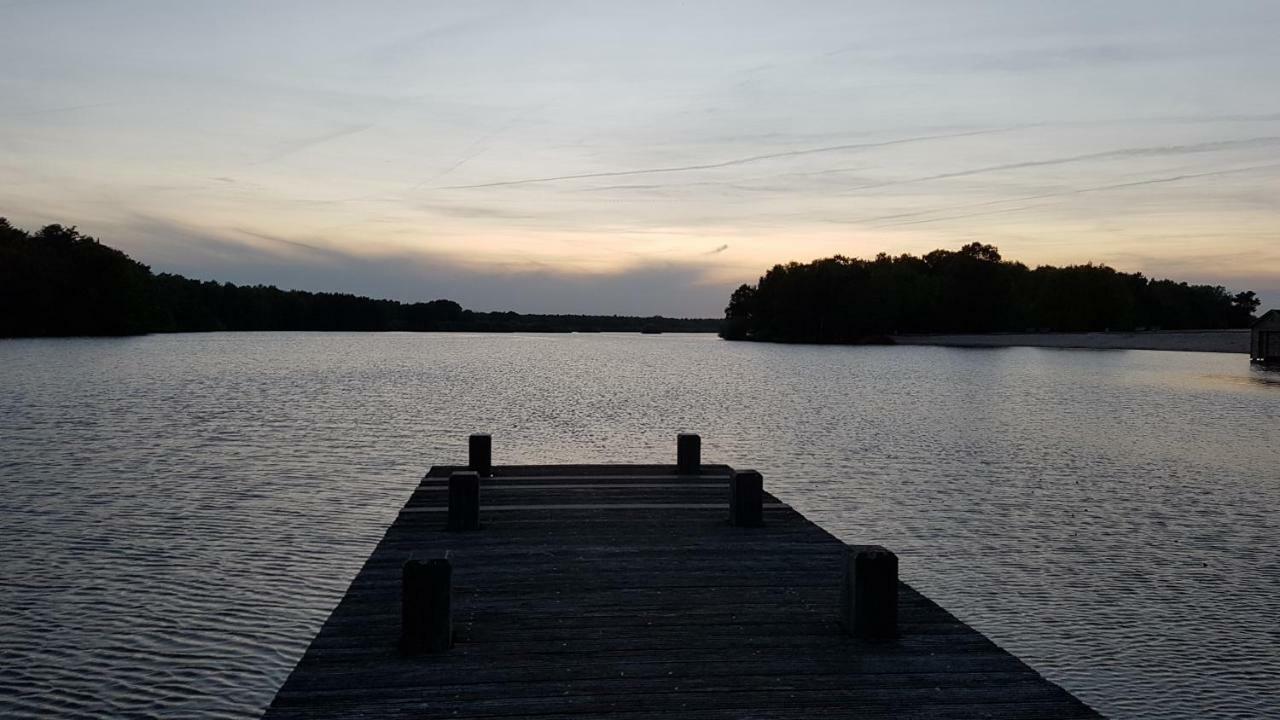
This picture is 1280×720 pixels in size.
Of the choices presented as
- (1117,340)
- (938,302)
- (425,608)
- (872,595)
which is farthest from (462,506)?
(938,302)

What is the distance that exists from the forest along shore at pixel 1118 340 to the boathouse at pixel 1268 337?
40780 mm

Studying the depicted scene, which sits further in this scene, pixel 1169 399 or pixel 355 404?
pixel 1169 399

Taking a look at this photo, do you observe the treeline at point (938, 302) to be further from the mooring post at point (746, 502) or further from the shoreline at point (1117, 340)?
the mooring post at point (746, 502)

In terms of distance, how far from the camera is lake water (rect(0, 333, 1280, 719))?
10.3m

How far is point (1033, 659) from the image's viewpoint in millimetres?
10633

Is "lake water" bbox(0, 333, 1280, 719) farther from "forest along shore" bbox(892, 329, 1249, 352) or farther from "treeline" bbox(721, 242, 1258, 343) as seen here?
"treeline" bbox(721, 242, 1258, 343)

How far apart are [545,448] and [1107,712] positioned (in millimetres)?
21598

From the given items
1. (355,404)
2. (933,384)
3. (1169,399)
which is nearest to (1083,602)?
(355,404)

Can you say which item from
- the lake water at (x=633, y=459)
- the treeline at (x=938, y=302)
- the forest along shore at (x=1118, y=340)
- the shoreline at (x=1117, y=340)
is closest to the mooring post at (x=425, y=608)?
the lake water at (x=633, y=459)

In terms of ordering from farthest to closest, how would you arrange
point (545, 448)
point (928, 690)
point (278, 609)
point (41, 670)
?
point (545, 448) → point (278, 609) → point (41, 670) → point (928, 690)

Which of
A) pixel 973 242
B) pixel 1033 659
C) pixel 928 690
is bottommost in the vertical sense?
pixel 1033 659

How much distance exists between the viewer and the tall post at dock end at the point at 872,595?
8.06 meters

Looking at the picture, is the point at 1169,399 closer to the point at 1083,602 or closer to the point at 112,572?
the point at 1083,602

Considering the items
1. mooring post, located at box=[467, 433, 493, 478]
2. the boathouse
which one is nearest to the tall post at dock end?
mooring post, located at box=[467, 433, 493, 478]
